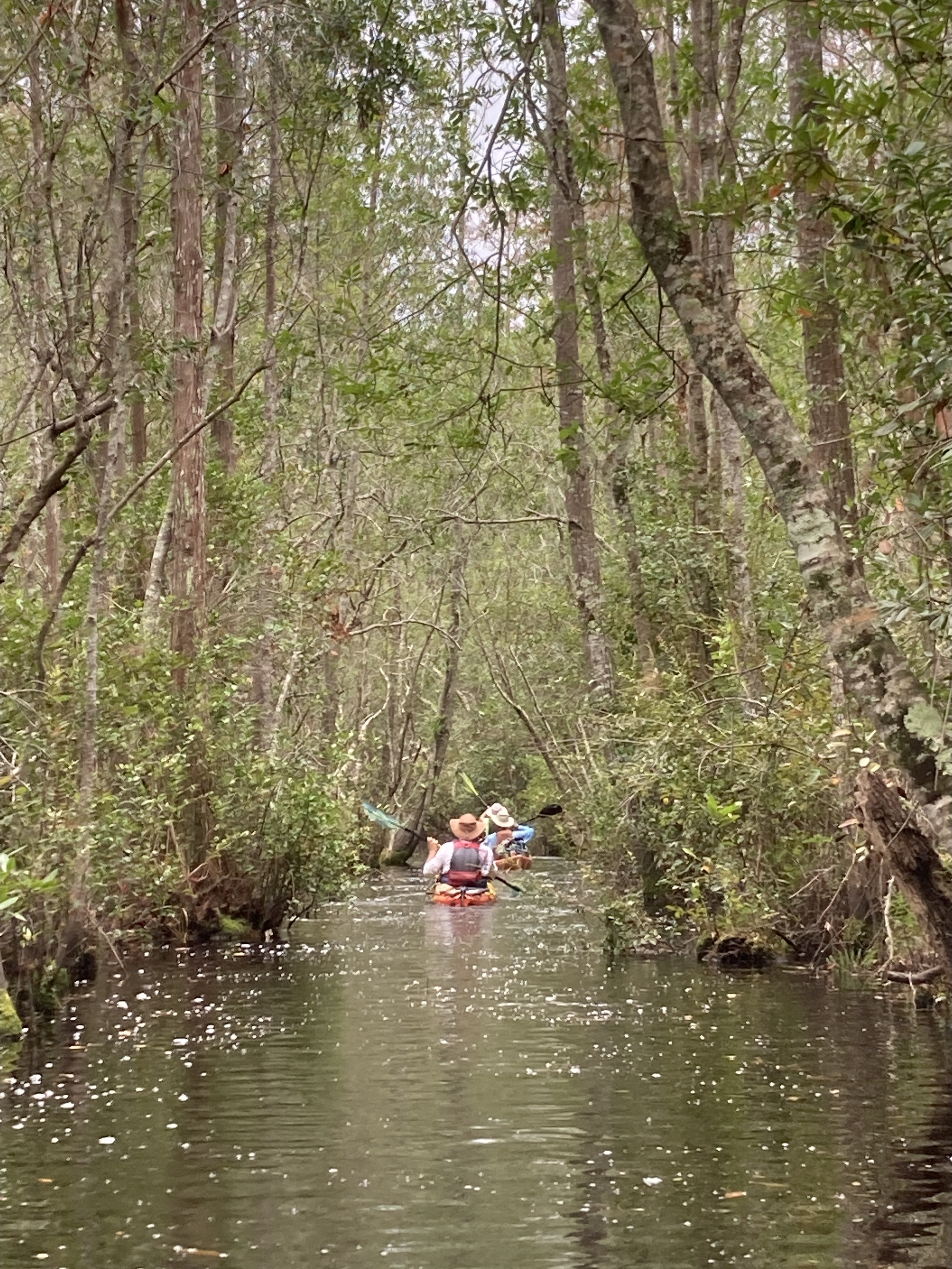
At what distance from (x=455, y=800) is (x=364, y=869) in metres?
23.7

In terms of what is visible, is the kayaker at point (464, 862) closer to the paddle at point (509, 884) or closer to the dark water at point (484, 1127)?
the paddle at point (509, 884)

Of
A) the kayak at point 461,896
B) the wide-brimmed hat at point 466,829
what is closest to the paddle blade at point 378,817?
the wide-brimmed hat at point 466,829

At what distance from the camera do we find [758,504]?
23906mm

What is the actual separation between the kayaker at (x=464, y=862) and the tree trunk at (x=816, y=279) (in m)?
12.9

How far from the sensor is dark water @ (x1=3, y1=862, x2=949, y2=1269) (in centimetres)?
650

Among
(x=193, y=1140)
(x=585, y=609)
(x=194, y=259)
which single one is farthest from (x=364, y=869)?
(x=193, y=1140)

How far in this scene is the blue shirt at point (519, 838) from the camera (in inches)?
1180

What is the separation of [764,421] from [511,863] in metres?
23.1

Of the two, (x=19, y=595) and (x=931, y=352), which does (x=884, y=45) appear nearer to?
(x=931, y=352)

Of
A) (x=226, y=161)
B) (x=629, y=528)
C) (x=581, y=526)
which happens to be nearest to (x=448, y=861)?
(x=629, y=528)

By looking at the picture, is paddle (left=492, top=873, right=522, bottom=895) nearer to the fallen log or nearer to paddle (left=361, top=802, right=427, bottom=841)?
paddle (left=361, top=802, right=427, bottom=841)

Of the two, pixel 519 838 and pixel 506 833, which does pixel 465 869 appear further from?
pixel 519 838

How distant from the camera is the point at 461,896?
23766 millimetres

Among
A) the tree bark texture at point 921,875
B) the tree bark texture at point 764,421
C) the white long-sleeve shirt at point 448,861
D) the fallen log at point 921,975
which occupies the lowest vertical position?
the fallen log at point 921,975
